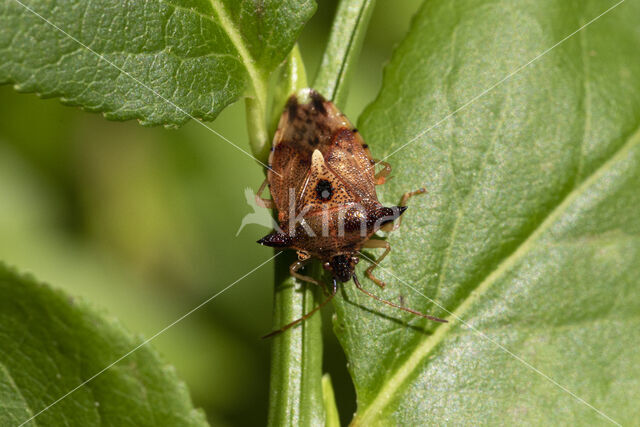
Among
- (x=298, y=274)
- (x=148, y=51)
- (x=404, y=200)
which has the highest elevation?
(x=148, y=51)

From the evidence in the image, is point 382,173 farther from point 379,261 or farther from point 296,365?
point 296,365

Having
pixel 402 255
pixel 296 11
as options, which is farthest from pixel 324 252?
pixel 296 11

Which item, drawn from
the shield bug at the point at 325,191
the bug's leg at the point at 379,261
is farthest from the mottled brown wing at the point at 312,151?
the bug's leg at the point at 379,261

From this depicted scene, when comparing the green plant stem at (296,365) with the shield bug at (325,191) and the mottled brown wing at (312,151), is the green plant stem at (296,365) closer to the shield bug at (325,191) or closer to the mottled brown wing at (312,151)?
the shield bug at (325,191)

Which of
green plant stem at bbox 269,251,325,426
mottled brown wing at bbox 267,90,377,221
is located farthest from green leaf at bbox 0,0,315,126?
green plant stem at bbox 269,251,325,426

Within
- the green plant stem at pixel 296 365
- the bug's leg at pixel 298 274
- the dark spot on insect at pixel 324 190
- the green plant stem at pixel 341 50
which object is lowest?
the green plant stem at pixel 296 365

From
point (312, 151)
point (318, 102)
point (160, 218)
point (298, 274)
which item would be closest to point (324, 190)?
point (312, 151)
